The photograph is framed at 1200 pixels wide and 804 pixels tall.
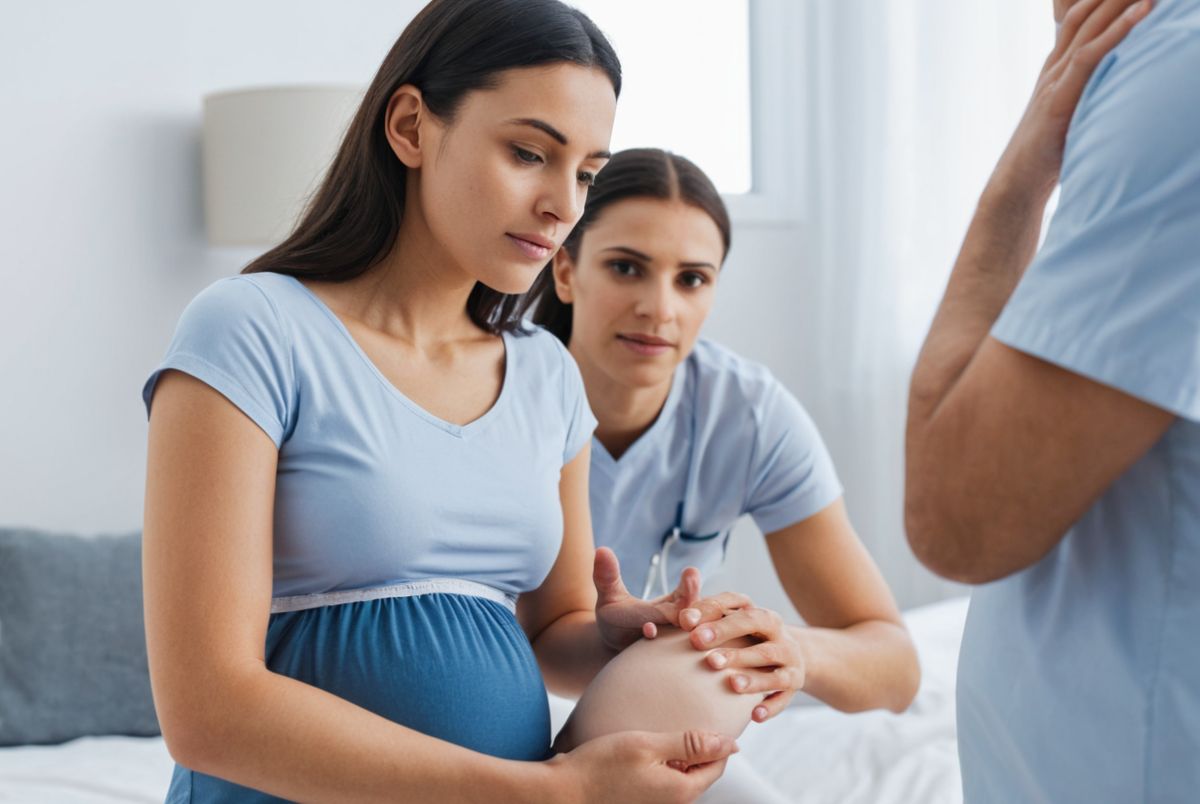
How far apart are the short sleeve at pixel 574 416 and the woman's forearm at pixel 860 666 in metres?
0.40

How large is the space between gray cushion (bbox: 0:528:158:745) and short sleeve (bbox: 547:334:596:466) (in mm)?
1324

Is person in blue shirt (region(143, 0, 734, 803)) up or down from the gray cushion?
up

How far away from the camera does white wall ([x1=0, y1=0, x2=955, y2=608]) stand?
107 inches

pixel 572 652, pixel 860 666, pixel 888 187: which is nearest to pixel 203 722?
pixel 572 652

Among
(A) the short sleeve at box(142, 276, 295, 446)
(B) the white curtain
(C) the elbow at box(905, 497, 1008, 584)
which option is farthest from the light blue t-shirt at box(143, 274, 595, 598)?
(B) the white curtain

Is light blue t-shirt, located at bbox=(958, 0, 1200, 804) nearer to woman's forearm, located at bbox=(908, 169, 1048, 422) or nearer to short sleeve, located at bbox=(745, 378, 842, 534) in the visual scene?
woman's forearm, located at bbox=(908, 169, 1048, 422)

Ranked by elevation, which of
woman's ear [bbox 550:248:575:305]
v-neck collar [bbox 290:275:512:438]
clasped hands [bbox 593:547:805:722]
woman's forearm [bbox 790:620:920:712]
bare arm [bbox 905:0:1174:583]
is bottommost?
woman's forearm [bbox 790:620:920:712]

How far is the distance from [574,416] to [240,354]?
1.44 ft

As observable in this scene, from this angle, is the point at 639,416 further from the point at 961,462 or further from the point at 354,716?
the point at 961,462

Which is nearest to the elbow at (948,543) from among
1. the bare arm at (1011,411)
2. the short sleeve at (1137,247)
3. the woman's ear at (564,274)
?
the bare arm at (1011,411)

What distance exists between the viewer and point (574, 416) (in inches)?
55.9

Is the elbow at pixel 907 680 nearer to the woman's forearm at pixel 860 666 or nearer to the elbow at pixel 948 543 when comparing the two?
the woman's forearm at pixel 860 666

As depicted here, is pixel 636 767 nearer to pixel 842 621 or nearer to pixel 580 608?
pixel 580 608

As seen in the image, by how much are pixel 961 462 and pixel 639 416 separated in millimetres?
1210
